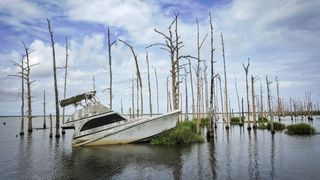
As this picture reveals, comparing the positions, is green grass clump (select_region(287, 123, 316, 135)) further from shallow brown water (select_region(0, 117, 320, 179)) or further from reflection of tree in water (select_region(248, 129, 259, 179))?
reflection of tree in water (select_region(248, 129, 259, 179))

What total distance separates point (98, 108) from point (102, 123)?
1.14 meters

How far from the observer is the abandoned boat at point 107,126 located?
2209 cm

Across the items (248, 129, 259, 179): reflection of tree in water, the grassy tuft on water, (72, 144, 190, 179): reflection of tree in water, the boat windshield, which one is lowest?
(248, 129, 259, 179): reflection of tree in water

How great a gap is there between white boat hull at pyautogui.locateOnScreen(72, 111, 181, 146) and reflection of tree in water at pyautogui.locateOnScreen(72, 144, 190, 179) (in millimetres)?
1045

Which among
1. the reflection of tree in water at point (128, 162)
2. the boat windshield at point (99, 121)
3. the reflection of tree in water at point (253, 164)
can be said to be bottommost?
the reflection of tree in water at point (253, 164)

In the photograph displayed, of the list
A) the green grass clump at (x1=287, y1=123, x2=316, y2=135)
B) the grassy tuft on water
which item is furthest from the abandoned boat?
the green grass clump at (x1=287, y1=123, x2=316, y2=135)

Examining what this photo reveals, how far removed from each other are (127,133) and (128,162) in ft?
23.6

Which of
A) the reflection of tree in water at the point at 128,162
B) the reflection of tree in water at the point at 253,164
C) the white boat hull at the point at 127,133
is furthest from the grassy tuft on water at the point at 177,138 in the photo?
the reflection of tree in water at the point at 253,164

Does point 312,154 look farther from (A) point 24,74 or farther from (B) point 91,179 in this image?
(A) point 24,74

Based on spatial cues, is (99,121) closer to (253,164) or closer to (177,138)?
(177,138)

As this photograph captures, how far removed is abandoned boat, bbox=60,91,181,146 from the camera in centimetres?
2209

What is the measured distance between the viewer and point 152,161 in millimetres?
15406

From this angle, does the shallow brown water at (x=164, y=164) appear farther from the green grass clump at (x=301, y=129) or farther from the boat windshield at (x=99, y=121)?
the green grass clump at (x=301, y=129)

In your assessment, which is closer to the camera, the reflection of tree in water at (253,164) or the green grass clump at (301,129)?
the reflection of tree in water at (253,164)
